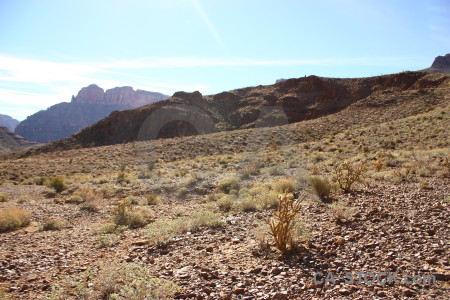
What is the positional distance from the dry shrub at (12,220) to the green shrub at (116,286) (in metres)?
4.72

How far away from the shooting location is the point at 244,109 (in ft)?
176

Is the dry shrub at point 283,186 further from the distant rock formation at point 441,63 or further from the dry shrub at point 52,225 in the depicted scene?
the distant rock formation at point 441,63

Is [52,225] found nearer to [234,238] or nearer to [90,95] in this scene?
[234,238]

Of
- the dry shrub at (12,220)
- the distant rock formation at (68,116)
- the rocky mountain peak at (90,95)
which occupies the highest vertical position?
the rocky mountain peak at (90,95)

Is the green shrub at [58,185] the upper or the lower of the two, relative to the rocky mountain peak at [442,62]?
lower

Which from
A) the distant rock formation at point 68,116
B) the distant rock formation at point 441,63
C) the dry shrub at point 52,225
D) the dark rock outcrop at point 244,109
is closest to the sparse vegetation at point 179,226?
the dry shrub at point 52,225

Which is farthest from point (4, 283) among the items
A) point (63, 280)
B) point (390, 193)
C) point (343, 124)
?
point (343, 124)

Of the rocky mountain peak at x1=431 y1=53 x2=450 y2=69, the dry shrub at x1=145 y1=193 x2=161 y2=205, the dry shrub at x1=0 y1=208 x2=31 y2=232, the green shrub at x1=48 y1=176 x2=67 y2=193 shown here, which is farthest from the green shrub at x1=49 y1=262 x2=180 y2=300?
the rocky mountain peak at x1=431 y1=53 x2=450 y2=69

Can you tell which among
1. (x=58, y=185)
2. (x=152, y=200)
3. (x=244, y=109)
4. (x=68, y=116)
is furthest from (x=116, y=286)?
(x=68, y=116)

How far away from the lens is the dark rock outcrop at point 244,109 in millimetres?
47719

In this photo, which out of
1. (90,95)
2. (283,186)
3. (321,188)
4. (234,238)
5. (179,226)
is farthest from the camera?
(90,95)

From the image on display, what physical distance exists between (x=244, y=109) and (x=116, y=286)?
50783 mm

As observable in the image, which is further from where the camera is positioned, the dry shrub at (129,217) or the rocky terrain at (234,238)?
the dry shrub at (129,217)

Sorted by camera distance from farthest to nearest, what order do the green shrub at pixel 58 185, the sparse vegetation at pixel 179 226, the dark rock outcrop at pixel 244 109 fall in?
the dark rock outcrop at pixel 244 109 → the green shrub at pixel 58 185 → the sparse vegetation at pixel 179 226
